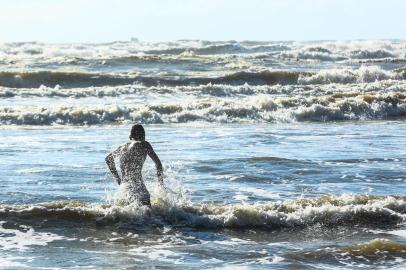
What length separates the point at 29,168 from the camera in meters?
14.9

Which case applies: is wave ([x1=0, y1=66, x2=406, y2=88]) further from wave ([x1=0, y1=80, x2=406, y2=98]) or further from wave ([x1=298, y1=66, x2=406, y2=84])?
wave ([x1=0, y1=80, x2=406, y2=98])

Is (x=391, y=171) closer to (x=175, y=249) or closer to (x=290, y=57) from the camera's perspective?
(x=175, y=249)

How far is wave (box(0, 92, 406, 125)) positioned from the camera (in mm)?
24969

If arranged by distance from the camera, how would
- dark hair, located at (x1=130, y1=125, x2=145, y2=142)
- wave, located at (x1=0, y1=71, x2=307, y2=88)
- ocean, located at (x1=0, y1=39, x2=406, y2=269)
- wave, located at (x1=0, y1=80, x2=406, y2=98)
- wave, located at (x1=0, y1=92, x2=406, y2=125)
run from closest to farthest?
ocean, located at (x1=0, y1=39, x2=406, y2=269), dark hair, located at (x1=130, y1=125, x2=145, y2=142), wave, located at (x1=0, y1=92, x2=406, y2=125), wave, located at (x1=0, y1=80, x2=406, y2=98), wave, located at (x1=0, y1=71, x2=307, y2=88)

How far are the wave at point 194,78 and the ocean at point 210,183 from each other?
4462 mm

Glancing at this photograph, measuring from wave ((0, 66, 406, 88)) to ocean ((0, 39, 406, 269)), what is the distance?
4.46 meters

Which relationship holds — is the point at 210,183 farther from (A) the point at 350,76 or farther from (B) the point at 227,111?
(A) the point at 350,76

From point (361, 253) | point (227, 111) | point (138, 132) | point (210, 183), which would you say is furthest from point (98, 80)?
point (361, 253)

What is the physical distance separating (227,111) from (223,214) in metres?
15.7

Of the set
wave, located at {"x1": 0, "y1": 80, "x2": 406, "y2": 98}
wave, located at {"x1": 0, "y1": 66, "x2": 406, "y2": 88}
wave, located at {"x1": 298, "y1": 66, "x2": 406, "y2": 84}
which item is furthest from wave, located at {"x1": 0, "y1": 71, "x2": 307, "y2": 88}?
wave, located at {"x1": 0, "y1": 80, "x2": 406, "y2": 98}

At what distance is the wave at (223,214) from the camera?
10.5 m

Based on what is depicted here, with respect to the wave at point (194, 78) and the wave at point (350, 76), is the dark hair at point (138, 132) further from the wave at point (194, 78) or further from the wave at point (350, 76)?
the wave at point (350, 76)

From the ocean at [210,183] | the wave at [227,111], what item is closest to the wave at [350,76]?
the ocean at [210,183]

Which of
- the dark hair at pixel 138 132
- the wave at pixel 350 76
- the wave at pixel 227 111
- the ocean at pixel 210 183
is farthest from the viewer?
the wave at pixel 350 76
